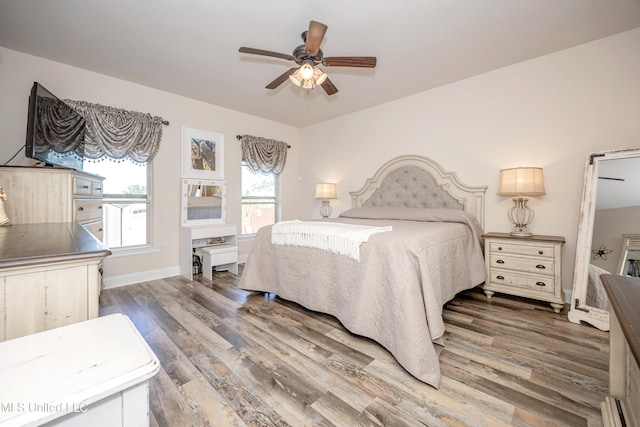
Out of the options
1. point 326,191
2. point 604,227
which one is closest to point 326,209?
point 326,191

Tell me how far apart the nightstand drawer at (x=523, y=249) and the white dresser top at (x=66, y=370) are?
3.04m

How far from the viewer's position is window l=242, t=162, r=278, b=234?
451 centimetres

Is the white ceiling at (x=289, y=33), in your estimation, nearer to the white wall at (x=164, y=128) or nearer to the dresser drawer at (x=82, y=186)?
the white wall at (x=164, y=128)

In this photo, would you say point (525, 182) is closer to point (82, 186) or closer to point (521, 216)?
point (521, 216)

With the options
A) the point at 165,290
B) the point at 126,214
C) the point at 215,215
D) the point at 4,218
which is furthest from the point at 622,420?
the point at 126,214

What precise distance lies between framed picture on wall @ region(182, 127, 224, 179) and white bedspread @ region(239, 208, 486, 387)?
1.82 metres

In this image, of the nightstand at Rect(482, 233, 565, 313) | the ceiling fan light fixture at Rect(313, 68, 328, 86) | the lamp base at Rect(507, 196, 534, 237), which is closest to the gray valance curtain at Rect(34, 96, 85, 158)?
the ceiling fan light fixture at Rect(313, 68, 328, 86)

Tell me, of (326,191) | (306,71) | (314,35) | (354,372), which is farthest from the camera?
(326,191)

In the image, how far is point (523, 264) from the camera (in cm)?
257

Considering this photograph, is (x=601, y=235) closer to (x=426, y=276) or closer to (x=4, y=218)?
(x=426, y=276)

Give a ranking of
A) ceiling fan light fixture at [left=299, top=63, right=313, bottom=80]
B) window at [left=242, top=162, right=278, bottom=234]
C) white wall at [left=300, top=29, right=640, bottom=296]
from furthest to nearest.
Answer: window at [left=242, top=162, right=278, bottom=234] < white wall at [left=300, top=29, right=640, bottom=296] < ceiling fan light fixture at [left=299, top=63, right=313, bottom=80]

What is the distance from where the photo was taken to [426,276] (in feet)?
5.65

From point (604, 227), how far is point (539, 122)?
47.1 inches

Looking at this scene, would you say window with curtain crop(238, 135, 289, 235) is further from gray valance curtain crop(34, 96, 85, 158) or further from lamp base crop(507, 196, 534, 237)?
lamp base crop(507, 196, 534, 237)
